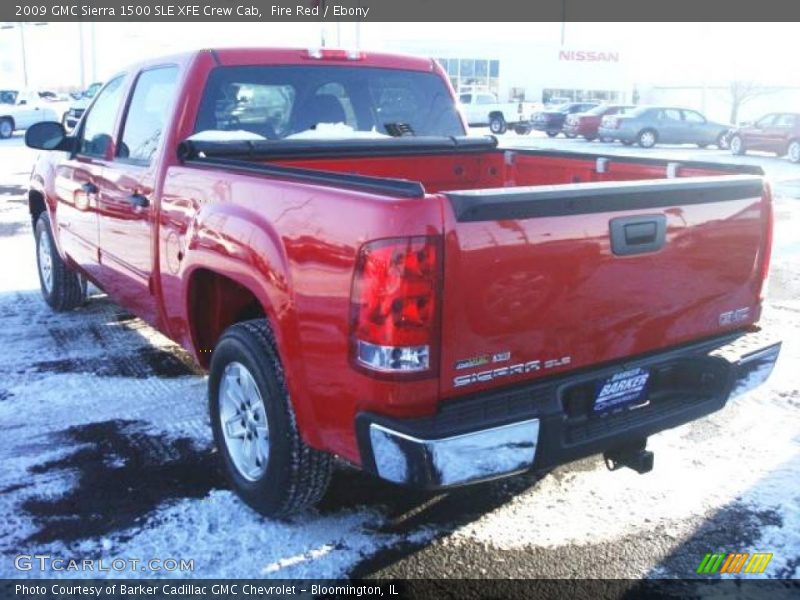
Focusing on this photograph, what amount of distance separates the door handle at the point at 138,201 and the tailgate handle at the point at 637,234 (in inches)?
95.1

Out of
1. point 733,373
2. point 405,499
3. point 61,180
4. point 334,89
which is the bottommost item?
point 405,499

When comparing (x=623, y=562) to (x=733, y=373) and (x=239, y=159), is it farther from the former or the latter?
(x=239, y=159)

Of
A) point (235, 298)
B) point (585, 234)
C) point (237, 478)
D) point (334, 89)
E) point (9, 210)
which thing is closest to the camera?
point (585, 234)

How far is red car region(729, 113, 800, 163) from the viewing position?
22.2 m

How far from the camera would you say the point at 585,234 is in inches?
111

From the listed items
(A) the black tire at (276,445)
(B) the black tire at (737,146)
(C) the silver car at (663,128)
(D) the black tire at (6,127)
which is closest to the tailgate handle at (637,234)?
(A) the black tire at (276,445)

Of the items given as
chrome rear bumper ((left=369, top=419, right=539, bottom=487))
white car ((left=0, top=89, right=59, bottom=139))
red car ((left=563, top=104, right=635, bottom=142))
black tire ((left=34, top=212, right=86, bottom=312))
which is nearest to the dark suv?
red car ((left=563, top=104, right=635, bottom=142))

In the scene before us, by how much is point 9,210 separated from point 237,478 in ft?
33.4

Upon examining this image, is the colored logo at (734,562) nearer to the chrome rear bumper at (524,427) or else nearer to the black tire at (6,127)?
the chrome rear bumper at (524,427)

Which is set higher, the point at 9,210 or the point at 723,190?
the point at 723,190

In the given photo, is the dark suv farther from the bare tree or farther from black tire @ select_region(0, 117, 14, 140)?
black tire @ select_region(0, 117, 14, 140)

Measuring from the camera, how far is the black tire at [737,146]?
2359 cm

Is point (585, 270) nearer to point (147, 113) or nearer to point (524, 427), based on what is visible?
point (524, 427)

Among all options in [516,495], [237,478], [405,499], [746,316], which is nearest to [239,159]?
[237,478]
